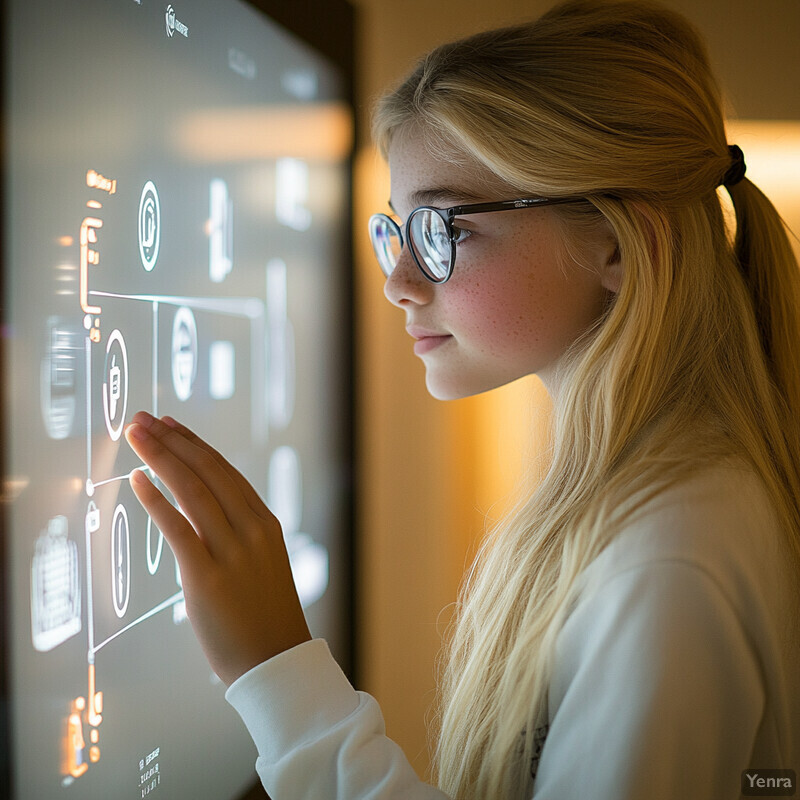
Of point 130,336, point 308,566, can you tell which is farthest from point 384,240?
point 308,566

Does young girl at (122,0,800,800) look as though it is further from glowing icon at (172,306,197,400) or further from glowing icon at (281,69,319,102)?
glowing icon at (281,69,319,102)

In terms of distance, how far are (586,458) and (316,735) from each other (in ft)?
1.28

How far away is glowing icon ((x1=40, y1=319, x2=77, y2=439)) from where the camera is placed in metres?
0.71

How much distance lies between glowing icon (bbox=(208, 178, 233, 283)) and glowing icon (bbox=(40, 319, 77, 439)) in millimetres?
320

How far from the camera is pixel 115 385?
816 mm

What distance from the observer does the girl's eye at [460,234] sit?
94 cm

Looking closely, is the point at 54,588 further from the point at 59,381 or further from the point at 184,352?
the point at 184,352

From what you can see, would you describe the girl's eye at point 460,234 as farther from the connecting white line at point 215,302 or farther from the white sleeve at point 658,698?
the white sleeve at point 658,698

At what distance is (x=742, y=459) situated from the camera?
81 centimetres

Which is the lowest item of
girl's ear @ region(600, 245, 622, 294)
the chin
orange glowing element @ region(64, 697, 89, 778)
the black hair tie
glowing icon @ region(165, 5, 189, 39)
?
orange glowing element @ region(64, 697, 89, 778)

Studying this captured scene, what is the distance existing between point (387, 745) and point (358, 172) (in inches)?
44.9

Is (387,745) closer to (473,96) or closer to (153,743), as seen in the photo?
(153,743)

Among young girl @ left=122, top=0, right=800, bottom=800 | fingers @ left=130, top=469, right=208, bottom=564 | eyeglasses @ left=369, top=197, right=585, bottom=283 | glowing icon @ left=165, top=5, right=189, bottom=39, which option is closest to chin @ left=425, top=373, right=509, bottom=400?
young girl @ left=122, top=0, right=800, bottom=800

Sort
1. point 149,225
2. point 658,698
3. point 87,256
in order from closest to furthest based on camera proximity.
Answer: point 658,698 < point 87,256 < point 149,225
